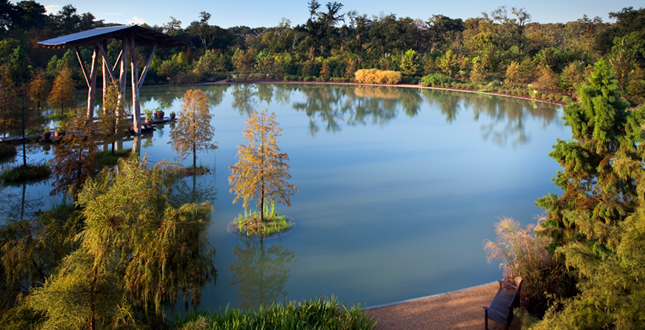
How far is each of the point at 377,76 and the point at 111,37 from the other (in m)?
38.5

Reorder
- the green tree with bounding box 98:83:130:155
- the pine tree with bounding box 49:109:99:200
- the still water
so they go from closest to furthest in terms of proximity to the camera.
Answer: the still water, the pine tree with bounding box 49:109:99:200, the green tree with bounding box 98:83:130:155

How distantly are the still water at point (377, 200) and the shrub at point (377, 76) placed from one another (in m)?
25.1

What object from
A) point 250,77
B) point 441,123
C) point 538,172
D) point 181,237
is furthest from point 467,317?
point 250,77

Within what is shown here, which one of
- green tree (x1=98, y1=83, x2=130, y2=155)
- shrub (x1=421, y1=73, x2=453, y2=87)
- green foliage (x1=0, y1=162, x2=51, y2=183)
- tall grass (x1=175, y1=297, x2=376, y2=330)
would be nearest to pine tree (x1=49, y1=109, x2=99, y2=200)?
green tree (x1=98, y1=83, x2=130, y2=155)

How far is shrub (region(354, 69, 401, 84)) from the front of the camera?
179 ft

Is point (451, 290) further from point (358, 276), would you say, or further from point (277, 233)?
point (277, 233)

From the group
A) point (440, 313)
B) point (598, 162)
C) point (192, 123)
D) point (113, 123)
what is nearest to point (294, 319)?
point (440, 313)

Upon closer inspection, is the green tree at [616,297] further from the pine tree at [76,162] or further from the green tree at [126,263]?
the pine tree at [76,162]

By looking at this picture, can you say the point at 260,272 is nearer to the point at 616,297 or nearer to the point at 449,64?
the point at 616,297

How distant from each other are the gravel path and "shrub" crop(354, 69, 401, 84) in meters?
48.0

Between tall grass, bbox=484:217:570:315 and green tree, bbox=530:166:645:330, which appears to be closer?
green tree, bbox=530:166:645:330

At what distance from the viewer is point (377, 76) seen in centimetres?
5550

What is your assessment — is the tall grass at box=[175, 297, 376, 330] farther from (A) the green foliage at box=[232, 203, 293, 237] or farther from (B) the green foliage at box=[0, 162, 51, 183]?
(B) the green foliage at box=[0, 162, 51, 183]

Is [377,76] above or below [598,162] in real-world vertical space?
above
